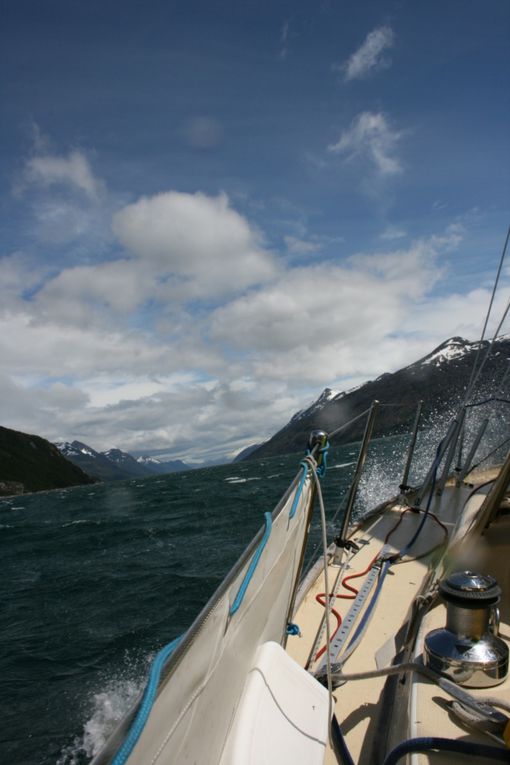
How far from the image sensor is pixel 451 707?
7.19 feet

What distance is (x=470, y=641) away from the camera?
234 cm

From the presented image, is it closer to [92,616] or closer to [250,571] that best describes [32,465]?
[92,616]

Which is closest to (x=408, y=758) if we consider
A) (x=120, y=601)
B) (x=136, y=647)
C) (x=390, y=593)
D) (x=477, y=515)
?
(x=477, y=515)

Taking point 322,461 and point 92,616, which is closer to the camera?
point 322,461

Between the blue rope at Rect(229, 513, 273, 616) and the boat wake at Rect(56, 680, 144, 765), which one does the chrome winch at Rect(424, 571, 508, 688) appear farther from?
the boat wake at Rect(56, 680, 144, 765)

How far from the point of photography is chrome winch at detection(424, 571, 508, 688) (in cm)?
226

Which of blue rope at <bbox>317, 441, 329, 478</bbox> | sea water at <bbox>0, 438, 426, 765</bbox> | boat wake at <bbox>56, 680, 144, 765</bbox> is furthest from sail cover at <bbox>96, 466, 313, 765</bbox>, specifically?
boat wake at <bbox>56, 680, 144, 765</bbox>

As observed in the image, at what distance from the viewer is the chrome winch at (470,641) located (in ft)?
7.42

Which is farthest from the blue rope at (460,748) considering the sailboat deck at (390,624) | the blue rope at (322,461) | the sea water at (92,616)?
the sea water at (92,616)

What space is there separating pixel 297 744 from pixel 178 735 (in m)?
0.97

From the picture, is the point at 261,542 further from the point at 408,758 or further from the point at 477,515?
the point at 477,515

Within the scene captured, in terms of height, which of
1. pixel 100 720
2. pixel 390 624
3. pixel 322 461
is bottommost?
pixel 100 720

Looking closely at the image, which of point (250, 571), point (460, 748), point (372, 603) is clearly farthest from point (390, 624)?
point (250, 571)

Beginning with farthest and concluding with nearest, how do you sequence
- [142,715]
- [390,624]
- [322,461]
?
[390,624]
[322,461]
[142,715]
